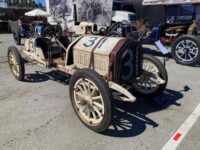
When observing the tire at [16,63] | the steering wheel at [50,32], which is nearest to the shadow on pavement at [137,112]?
the tire at [16,63]

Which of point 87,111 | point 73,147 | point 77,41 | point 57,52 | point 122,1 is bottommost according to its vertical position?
point 73,147

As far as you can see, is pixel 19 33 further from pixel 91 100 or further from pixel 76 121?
pixel 91 100

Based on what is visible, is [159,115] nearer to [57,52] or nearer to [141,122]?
[141,122]

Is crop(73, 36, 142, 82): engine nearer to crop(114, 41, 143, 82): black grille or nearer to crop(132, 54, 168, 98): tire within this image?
crop(114, 41, 143, 82): black grille

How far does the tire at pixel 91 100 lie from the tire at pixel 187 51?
490 cm

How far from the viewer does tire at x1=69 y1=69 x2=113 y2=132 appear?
3.19 metres

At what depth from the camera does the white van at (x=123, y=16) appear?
1523 centimetres

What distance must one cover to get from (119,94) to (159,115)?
891mm

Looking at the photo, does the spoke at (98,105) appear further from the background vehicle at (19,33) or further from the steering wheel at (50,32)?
the background vehicle at (19,33)

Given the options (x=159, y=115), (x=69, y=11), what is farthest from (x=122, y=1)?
(x=159, y=115)

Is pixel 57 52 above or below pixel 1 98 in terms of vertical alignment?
above

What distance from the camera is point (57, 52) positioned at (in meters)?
5.71

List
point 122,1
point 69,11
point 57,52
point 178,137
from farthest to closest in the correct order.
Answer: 1. point 69,11
2. point 122,1
3. point 57,52
4. point 178,137

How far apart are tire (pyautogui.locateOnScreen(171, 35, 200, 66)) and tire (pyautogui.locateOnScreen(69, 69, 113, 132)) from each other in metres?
4.90
